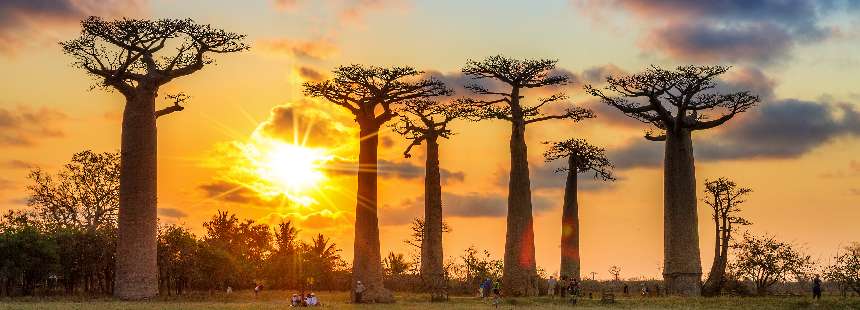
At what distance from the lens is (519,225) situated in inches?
2018

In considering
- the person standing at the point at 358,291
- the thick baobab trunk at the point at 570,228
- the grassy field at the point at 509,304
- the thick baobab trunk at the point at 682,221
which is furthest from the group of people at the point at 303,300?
the thick baobab trunk at the point at 570,228

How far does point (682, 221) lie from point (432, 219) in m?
12.7

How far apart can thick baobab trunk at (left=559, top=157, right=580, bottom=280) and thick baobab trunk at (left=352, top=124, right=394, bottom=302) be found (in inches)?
590

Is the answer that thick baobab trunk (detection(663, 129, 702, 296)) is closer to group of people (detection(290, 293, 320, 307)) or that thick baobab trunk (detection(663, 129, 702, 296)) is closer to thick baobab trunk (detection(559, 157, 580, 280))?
thick baobab trunk (detection(559, 157, 580, 280))

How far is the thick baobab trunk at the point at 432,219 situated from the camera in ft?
170

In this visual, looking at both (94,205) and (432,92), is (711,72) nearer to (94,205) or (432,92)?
(432,92)

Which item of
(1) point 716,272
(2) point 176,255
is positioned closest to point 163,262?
(2) point 176,255

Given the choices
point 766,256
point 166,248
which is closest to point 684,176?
point 766,256

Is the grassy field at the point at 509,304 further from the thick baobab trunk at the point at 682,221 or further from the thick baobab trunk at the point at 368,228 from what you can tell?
the thick baobab trunk at the point at 682,221

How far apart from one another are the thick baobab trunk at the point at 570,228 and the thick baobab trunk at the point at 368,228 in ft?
49.1

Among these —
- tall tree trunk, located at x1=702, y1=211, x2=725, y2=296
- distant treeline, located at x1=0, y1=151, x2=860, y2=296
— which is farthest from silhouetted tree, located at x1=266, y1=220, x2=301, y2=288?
tall tree trunk, located at x1=702, y1=211, x2=725, y2=296

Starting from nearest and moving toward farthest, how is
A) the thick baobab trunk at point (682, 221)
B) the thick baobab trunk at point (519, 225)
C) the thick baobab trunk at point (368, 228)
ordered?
1. the thick baobab trunk at point (368, 228)
2. the thick baobab trunk at point (682, 221)
3. the thick baobab trunk at point (519, 225)

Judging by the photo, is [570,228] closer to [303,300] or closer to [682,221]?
[682,221]

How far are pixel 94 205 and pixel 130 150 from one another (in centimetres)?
1591
